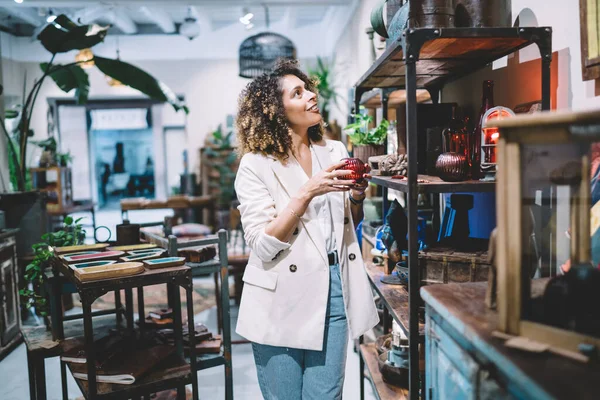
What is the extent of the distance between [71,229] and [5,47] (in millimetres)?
6956

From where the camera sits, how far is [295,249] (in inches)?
69.1

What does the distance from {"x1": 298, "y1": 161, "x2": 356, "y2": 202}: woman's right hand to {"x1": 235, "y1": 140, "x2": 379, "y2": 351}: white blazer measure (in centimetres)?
14

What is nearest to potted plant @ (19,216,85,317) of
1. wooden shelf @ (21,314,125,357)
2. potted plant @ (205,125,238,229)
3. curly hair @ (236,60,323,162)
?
wooden shelf @ (21,314,125,357)

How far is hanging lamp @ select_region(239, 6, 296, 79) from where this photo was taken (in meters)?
5.97

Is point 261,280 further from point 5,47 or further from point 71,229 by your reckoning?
point 5,47

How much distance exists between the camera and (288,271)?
1.76 meters

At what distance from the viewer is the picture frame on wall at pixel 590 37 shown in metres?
1.40

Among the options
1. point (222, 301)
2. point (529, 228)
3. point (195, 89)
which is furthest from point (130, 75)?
point (195, 89)

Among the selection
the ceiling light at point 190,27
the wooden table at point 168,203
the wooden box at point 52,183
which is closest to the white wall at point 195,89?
the ceiling light at point 190,27

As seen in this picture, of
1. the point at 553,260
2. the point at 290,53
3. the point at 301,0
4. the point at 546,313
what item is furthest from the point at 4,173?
the point at 546,313

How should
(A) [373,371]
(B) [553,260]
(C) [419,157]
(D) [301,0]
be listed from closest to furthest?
(B) [553,260], (C) [419,157], (A) [373,371], (D) [301,0]

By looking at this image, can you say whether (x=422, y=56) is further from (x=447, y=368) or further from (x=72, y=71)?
(x=72, y=71)

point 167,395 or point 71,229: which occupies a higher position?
point 71,229

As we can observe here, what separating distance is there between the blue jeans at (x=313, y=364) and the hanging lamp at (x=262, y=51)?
455 cm
